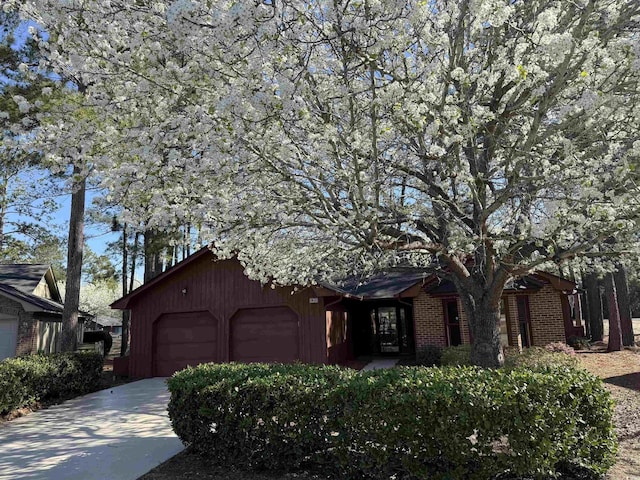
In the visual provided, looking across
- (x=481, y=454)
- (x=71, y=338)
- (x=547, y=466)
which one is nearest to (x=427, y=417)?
(x=481, y=454)

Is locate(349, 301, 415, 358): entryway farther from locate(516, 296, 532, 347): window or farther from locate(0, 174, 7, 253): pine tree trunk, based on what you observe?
locate(0, 174, 7, 253): pine tree trunk

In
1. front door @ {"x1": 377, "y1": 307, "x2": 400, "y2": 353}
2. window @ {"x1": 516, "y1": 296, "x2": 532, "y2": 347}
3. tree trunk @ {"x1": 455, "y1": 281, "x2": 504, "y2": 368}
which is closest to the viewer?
tree trunk @ {"x1": 455, "y1": 281, "x2": 504, "y2": 368}

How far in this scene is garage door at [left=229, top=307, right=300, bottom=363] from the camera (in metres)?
13.1

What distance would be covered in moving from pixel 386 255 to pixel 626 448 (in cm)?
386

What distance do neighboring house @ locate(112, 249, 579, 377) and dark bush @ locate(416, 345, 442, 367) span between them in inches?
32.6

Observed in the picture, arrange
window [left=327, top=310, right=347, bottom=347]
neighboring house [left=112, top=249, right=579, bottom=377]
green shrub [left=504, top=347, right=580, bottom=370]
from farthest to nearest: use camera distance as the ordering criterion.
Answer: window [left=327, top=310, right=347, bottom=347] < neighboring house [left=112, top=249, right=579, bottom=377] < green shrub [left=504, top=347, right=580, bottom=370]

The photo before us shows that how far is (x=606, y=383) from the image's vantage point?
920 centimetres

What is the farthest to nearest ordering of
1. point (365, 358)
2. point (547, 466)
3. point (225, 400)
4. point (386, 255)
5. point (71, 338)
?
1. point (365, 358)
2. point (71, 338)
3. point (386, 255)
4. point (225, 400)
5. point (547, 466)

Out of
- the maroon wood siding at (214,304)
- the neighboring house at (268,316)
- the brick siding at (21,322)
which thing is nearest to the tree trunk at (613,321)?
the neighboring house at (268,316)

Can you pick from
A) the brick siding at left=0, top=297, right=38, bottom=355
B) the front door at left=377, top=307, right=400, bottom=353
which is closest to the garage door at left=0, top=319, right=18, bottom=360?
the brick siding at left=0, top=297, right=38, bottom=355

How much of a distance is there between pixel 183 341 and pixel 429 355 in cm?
753

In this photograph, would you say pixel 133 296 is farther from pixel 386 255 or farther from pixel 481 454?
pixel 481 454

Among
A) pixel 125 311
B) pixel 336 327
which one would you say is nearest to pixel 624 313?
pixel 336 327

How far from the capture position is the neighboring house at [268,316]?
13023 mm
